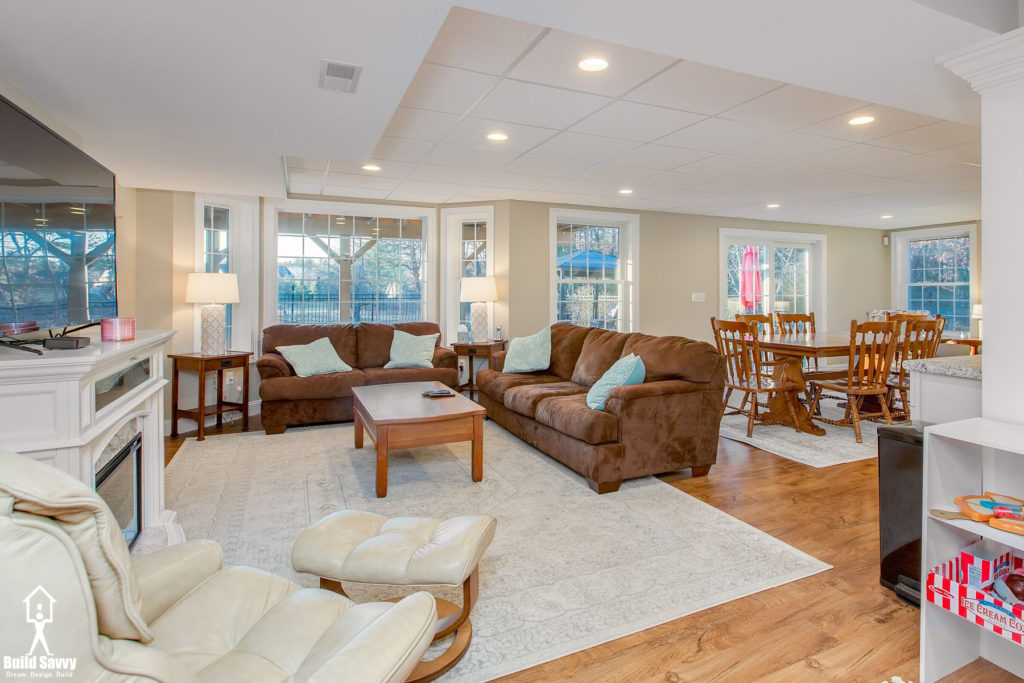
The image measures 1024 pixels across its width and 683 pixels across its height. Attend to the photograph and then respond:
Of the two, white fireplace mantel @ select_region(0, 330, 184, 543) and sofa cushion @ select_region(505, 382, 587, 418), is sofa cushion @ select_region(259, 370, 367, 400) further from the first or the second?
white fireplace mantel @ select_region(0, 330, 184, 543)

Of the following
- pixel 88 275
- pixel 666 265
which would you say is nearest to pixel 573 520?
pixel 88 275

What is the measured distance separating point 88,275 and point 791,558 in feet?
10.5

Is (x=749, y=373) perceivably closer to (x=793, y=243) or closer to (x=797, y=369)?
(x=797, y=369)

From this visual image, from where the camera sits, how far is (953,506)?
1701mm

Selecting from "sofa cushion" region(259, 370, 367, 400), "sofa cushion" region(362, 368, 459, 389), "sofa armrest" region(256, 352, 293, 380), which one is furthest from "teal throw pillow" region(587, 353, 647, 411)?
"sofa armrest" region(256, 352, 293, 380)

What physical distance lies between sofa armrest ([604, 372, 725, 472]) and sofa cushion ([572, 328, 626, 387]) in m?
0.89

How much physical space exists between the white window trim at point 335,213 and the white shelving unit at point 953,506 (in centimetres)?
536

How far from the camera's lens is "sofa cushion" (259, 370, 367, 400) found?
460 cm

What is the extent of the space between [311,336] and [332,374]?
70 centimetres

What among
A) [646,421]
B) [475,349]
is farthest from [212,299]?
[646,421]

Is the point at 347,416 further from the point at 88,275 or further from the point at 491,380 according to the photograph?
the point at 88,275

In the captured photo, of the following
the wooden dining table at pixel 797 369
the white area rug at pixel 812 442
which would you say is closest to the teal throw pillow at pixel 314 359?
the white area rug at pixel 812 442

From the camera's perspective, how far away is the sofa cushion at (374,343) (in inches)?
217

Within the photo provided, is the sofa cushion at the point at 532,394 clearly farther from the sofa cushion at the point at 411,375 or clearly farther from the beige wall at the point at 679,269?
the beige wall at the point at 679,269
